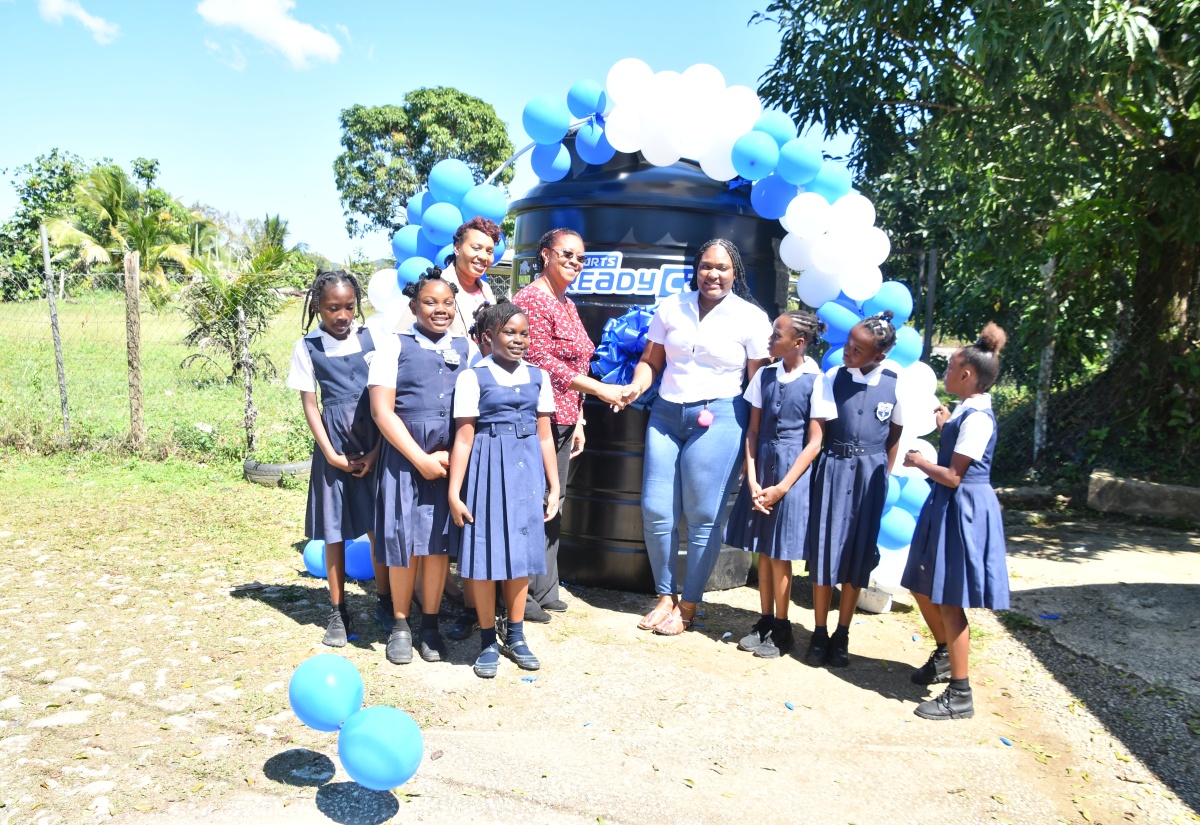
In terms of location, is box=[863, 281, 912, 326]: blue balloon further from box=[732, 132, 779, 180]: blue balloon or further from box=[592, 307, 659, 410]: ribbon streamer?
box=[592, 307, 659, 410]: ribbon streamer

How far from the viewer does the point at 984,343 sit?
3584 millimetres

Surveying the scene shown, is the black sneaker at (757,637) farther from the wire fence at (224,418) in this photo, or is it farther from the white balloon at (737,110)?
the wire fence at (224,418)

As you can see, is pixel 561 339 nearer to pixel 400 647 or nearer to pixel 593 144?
pixel 593 144

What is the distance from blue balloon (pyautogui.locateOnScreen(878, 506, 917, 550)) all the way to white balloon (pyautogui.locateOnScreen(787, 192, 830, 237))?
1.48 meters

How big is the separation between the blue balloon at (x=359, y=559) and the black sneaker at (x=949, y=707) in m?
2.86

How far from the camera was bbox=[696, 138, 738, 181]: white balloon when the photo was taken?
184 inches

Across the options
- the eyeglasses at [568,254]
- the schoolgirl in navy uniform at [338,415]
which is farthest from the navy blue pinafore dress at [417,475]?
the eyeglasses at [568,254]

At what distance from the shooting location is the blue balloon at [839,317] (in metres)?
4.64

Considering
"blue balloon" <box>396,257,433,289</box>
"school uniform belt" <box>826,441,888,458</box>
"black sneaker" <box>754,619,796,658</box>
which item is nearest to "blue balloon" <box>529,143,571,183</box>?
"blue balloon" <box>396,257,433,289</box>

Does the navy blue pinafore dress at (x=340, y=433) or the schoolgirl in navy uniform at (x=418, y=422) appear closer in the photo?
the schoolgirl in navy uniform at (x=418, y=422)

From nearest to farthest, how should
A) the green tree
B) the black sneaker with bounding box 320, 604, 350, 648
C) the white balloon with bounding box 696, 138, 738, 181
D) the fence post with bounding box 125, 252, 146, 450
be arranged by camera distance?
the black sneaker with bounding box 320, 604, 350, 648 < the white balloon with bounding box 696, 138, 738, 181 < the fence post with bounding box 125, 252, 146, 450 < the green tree

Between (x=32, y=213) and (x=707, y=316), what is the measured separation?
100ft

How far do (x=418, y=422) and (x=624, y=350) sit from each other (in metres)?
1.27

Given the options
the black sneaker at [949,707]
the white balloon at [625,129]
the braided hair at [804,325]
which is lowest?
the black sneaker at [949,707]
